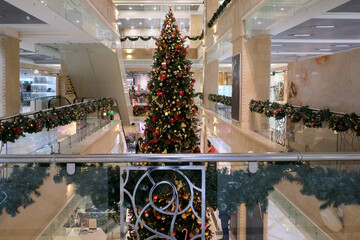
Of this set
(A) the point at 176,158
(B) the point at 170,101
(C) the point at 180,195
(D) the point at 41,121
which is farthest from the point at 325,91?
(A) the point at 176,158

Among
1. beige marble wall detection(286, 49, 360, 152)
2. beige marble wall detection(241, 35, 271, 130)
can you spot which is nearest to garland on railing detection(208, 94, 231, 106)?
beige marble wall detection(286, 49, 360, 152)

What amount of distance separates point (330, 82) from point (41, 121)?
311 inches

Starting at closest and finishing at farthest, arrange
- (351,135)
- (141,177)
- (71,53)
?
1. (141,177)
2. (351,135)
3. (71,53)

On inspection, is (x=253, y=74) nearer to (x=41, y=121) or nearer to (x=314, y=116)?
(x=314, y=116)

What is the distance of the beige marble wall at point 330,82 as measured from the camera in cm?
911

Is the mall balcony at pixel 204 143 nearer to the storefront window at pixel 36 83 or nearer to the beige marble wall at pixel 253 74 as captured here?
the beige marble wall at pixel 253 74

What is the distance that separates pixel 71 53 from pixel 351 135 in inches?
490

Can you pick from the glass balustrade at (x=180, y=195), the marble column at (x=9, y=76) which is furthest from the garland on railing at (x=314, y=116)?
the marble column at (x=9, y=76)

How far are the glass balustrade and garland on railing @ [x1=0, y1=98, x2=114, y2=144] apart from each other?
14.8 feet

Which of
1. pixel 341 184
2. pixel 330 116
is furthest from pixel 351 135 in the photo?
pixel 341 184

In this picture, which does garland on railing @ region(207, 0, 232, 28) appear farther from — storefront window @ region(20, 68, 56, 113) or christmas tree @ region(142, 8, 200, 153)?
storefront window @ region(20, 68, 56, 113)

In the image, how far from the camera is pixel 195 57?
2911 centimetres

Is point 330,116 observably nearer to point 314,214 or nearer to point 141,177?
point 314,214

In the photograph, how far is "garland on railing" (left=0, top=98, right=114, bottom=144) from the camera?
6660 millimetres
